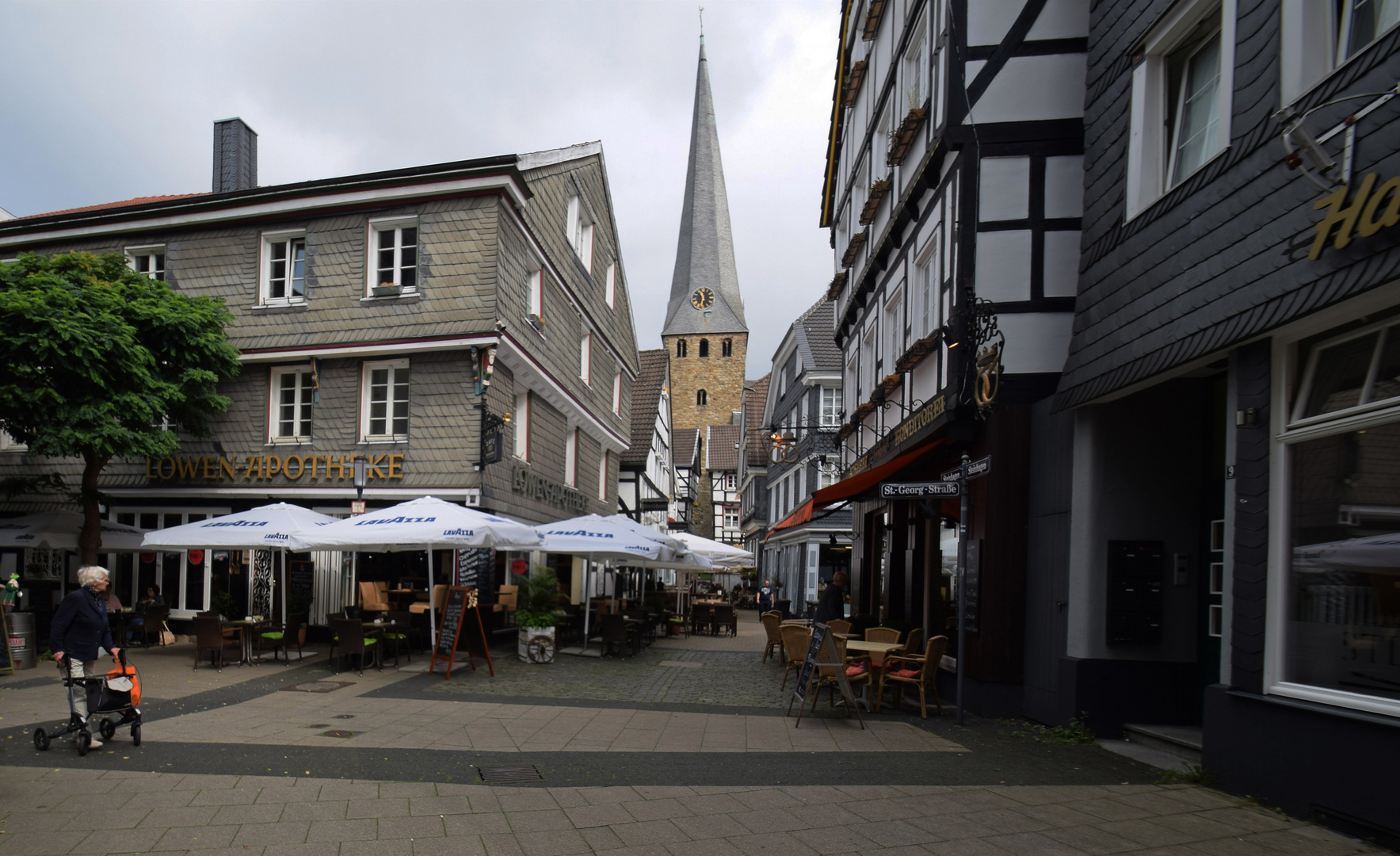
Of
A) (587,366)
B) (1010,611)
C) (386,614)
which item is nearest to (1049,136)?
(1010,611)

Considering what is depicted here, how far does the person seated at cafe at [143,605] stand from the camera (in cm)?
1691

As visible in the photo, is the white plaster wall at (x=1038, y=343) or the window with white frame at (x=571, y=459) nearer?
the white plaster wall at (x=1038, y=343)

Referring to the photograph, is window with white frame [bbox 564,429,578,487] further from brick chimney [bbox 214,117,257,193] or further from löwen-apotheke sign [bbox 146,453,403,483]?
brick chimney [bbox 214,117,257,193]

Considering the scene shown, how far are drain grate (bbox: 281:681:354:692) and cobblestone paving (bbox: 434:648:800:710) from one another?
4.21ft

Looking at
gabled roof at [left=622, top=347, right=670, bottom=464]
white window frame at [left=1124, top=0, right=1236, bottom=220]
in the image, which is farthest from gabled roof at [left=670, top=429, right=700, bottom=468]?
white window frame at [left=1124, top=0, right=1236, bottom=220]

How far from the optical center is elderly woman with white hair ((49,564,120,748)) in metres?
7.63

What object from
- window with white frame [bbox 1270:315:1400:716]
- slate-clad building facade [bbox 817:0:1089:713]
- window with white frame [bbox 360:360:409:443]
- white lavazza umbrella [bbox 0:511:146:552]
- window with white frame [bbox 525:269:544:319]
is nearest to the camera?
window with white frame [bbox 1270:315:1400:716]

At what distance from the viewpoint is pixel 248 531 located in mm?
13781

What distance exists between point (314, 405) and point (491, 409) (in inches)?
140

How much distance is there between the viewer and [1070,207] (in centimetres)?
1048

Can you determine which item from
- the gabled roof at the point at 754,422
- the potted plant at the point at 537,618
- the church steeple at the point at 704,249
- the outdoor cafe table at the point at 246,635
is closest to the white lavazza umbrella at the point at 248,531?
the outdoor cafe table at the point at 246,635

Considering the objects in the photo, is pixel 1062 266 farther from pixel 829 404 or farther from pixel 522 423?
pixel 829 404

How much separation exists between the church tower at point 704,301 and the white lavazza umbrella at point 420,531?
180 ft

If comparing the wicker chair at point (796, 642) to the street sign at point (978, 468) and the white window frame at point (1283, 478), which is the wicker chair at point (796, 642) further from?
the white window frame at point (1283, 478)
